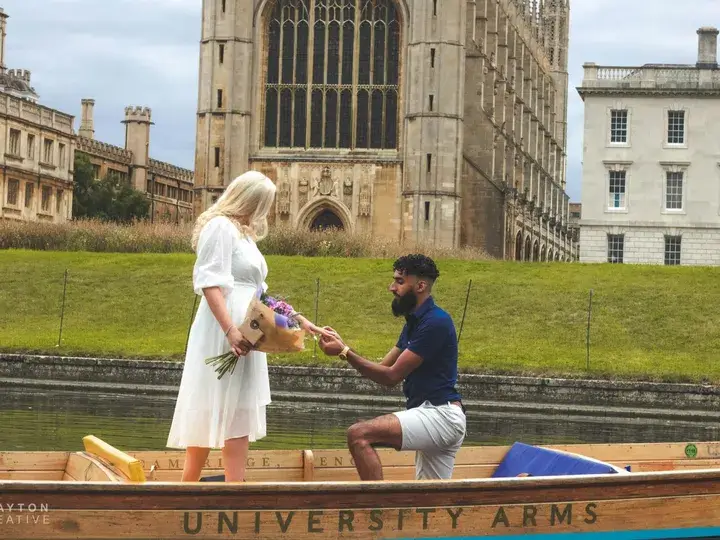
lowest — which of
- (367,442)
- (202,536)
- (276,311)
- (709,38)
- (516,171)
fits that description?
(202,536)

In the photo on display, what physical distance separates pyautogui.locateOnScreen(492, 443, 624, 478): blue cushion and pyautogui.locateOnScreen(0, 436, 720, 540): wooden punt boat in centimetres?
45

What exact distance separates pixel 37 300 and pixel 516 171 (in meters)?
44.9

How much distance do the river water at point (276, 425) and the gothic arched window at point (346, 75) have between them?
116 feet

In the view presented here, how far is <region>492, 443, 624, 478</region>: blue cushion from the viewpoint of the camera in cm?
916

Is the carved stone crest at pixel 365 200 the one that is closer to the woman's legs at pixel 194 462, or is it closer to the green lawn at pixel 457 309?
the green lawn at pixel 457 309

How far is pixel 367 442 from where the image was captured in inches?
333

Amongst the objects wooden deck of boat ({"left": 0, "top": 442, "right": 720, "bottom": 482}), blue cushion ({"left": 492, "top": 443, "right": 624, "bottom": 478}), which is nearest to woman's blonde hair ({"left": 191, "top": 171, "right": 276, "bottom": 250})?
wooden deck of boat ({"left": 0, "top": 442, "right": 720, "bottom": 482})

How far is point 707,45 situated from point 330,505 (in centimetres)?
6544

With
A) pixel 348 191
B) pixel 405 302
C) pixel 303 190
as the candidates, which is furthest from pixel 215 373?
pixel 303 190

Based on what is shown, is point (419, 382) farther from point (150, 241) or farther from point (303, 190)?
point (303, 190)

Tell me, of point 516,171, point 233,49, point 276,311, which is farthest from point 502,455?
point 516,171

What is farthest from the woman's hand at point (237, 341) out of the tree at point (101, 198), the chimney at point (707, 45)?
the tree at point (101, 198)

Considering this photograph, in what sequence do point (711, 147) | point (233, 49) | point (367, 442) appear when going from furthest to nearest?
1. point (711, 147)
2. point (233, 49)
3. point (367, 442)

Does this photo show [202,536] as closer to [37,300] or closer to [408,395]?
[408,395]
